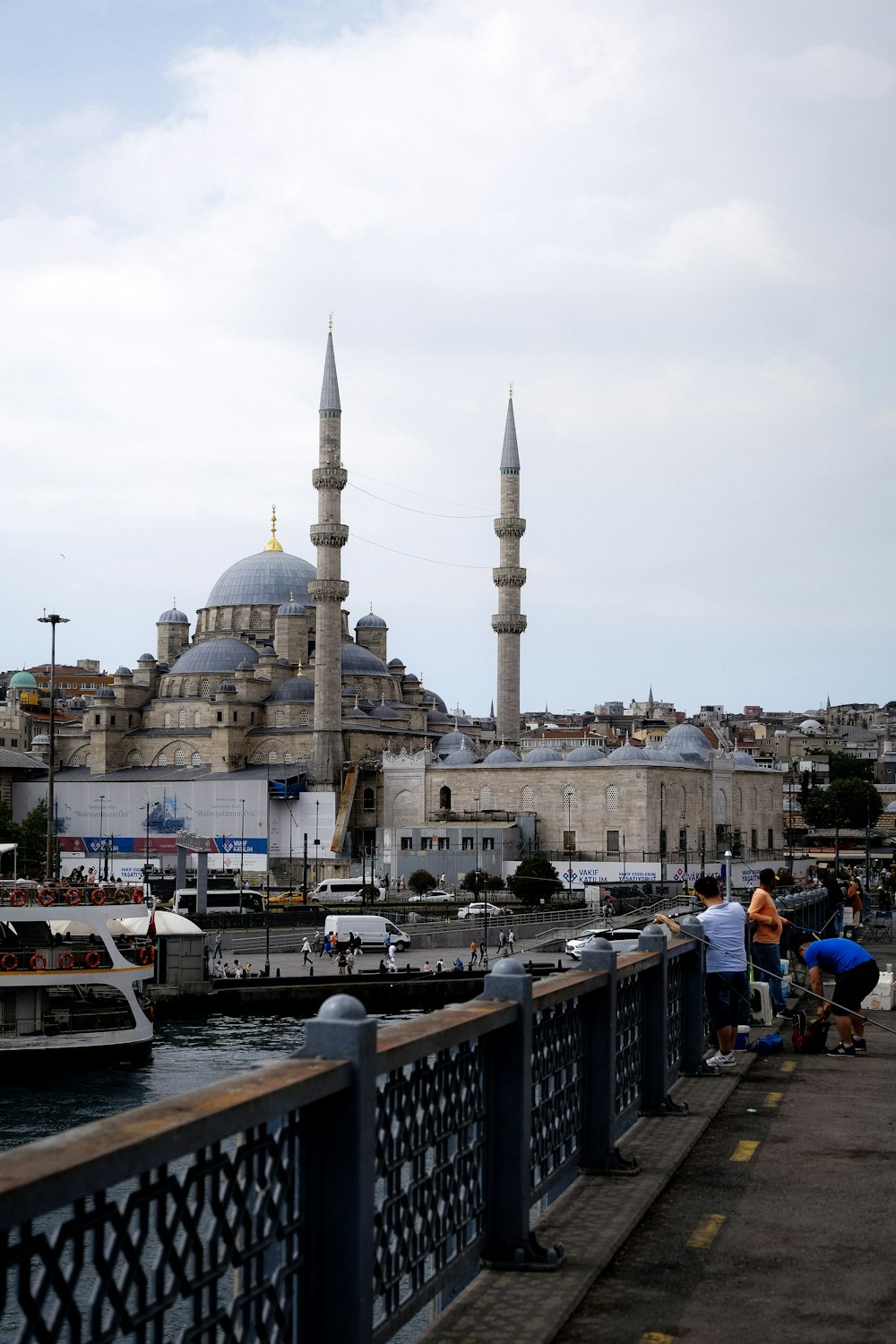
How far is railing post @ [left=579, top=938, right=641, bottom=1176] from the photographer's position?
548 cm

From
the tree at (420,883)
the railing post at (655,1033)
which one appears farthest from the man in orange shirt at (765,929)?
the tree at (420,883)

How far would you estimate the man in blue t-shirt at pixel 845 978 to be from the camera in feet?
27.3

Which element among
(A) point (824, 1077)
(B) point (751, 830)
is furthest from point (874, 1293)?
(B) point (751, 830)

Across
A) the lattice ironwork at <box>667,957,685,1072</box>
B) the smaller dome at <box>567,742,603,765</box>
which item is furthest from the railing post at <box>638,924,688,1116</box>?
the smaller dome at <box>567,742,603,765</box>

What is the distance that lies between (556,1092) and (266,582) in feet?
229

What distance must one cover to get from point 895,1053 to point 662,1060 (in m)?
2.45

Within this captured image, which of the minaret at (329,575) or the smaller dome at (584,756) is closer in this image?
the minaret at (329,575)

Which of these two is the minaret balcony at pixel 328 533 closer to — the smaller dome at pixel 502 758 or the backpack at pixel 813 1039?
the smaller dome at pixel 502 758

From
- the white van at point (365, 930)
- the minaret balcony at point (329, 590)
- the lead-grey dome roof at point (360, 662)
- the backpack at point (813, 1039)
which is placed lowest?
the white van at point (365, 930)

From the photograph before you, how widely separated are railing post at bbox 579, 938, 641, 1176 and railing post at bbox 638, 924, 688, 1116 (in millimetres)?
929

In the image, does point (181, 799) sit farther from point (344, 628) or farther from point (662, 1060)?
point (662, 1060)

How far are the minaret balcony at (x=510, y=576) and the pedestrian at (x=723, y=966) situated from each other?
52942 millimetres

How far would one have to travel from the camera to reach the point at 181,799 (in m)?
60.2

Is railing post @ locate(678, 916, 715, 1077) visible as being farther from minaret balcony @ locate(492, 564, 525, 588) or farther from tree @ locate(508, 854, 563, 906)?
minaret balcony @ locate(492, 564, 525, 588)
